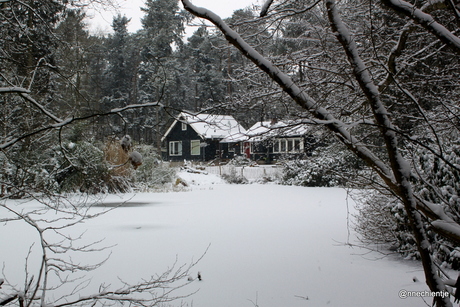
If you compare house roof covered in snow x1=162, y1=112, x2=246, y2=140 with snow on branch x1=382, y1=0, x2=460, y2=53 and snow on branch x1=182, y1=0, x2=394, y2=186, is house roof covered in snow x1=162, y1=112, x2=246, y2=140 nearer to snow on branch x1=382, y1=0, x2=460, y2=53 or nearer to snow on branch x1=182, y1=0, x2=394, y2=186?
snow on branch x1=182, y1=0, x2=394, y2=186

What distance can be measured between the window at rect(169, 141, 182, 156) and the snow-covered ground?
26441 millimetres

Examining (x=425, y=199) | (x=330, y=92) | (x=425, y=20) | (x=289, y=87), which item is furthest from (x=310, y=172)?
(x=425, y=20)

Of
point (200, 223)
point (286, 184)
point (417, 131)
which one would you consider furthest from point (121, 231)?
point (286, 184)

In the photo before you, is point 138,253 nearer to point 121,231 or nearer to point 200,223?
point 121,231

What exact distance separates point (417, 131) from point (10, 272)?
5.11m

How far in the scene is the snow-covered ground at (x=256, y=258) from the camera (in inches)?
143

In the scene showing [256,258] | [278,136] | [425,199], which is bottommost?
[256,258]

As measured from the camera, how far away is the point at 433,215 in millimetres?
1890

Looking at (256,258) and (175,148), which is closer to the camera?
(256,258)

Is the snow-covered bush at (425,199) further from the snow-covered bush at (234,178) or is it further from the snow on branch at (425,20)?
the snow-covered bush at (234,178)

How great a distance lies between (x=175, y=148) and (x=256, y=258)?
1250 inches

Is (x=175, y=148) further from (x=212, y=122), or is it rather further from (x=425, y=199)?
(x=212, y=122)

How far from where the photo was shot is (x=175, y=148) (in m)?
36.2

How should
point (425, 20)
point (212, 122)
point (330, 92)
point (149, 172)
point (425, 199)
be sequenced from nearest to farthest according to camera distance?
point (425, 20), point (212, 122), point (330, 92), point (425, 199), point (149, 172)
